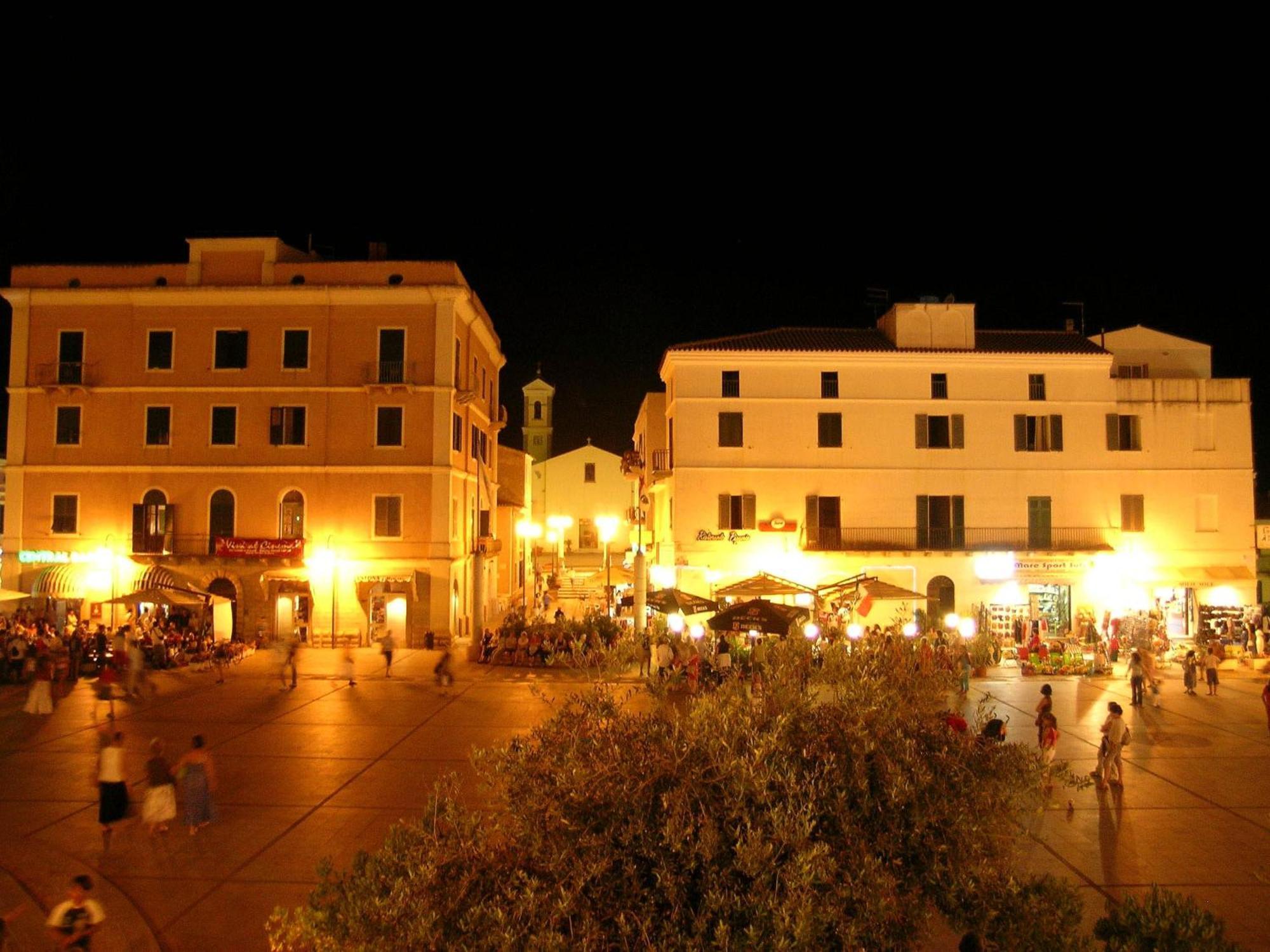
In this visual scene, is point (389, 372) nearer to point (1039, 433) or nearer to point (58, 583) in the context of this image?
point (58, 583)

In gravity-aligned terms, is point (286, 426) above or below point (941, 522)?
above

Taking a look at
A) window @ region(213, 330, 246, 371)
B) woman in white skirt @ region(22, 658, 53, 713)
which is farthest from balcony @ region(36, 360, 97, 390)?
woman in white skirt @ region(22, 658, 53, 713)

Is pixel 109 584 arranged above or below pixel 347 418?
below

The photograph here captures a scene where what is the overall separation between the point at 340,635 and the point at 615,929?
26746 mm

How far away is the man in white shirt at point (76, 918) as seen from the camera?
723 cm

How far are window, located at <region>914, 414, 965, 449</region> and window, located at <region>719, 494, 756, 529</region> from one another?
6.34 metres

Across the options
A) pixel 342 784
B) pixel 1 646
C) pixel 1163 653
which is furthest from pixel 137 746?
pixel 1163 653

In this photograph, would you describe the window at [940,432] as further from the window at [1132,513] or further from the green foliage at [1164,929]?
the green foliage at [1164,929]

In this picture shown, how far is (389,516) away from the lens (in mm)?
30531

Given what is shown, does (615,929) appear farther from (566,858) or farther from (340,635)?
(340,635)

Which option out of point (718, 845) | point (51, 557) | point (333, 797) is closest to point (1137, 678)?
point (333, 797)

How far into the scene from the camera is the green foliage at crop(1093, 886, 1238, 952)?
18.4ft

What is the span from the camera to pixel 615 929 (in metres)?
4.87

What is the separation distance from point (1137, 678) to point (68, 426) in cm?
3234
